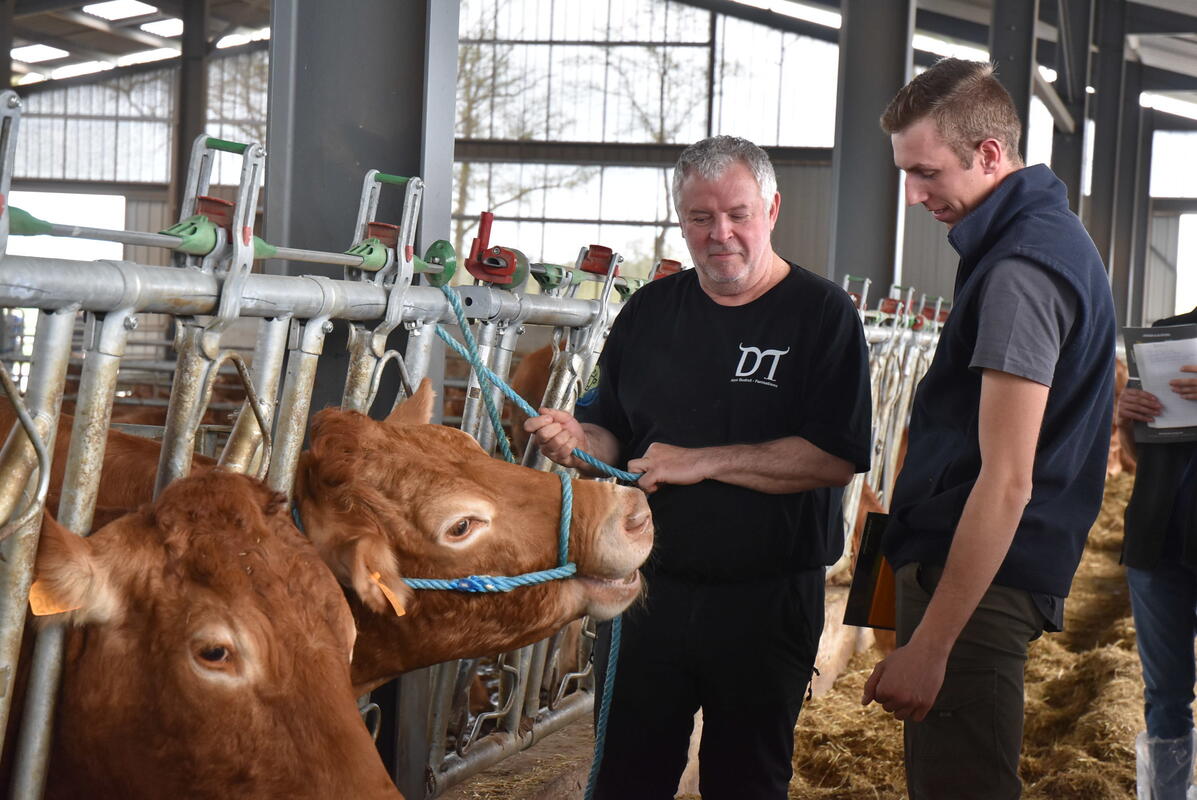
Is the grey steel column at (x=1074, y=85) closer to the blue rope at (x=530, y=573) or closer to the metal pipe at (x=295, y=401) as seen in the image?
the blue rope at (x=530, y=573)

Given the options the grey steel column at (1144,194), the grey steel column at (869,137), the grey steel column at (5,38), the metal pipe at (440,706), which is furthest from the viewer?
the grey steel column at (1144,194)

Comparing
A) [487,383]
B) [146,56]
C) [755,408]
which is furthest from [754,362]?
[146,56]

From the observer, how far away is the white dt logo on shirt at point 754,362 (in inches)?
105

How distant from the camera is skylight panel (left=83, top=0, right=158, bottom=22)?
910 inches

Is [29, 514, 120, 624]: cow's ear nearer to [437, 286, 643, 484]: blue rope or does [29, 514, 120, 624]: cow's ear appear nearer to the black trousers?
[437, 286, 643, 484]: blue rope

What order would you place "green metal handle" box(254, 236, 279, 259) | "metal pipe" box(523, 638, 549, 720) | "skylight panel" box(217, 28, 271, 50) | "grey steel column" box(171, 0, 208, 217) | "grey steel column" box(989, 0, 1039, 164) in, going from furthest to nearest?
"skylight panel" box(217, 28, 271, 50)
"grey steel column" box(171, 0, 208, 217)
"grey steel column" box(989, 0, 1039, 164)
"metal pipe" box(523, 638, 549, 720)
"green metal handle" box(254, 236, 279, 259)

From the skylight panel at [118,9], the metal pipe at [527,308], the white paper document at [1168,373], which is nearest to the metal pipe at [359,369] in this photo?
the metal pipe at [527,308]

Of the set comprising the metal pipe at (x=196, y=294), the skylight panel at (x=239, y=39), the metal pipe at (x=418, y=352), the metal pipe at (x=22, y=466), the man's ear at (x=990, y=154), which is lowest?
the metal pipe at (x=22, y=466)

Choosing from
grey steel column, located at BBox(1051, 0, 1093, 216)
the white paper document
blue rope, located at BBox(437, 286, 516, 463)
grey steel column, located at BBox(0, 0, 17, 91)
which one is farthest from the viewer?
grey steel column, located at BBox(0, 0, 17, 91)

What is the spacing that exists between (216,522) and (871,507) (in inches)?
203

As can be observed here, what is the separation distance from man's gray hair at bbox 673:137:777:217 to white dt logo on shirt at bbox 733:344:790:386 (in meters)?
0.33

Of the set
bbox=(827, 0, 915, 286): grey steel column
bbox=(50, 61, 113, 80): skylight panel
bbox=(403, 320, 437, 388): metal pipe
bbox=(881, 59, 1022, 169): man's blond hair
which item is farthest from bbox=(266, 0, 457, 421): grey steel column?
bbox=(50, 61, 113, 80): skylight panel

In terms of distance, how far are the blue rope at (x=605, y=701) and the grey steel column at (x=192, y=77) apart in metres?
21.0

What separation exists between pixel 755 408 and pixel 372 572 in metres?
1.07
